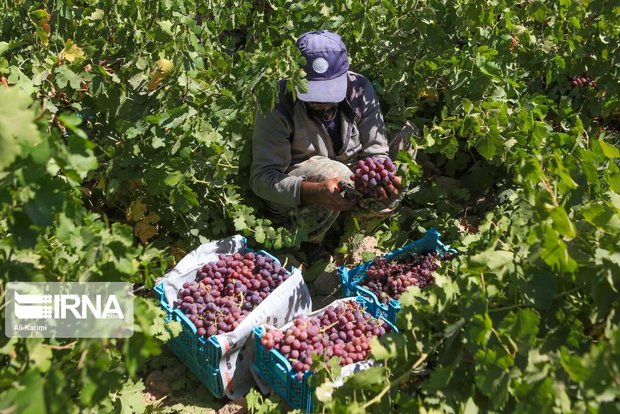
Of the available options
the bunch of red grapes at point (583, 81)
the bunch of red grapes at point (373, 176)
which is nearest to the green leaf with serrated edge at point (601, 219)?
the bunch of red grapes at point (373, 176)

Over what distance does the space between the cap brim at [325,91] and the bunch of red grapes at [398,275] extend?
2.97ft

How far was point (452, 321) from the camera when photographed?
6.95 feet

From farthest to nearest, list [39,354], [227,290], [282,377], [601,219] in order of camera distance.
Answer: [227,290]
[282,377]
[601,219]
[39,354]

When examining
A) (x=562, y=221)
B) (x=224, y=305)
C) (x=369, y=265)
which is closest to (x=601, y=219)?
(x=562, y=221)

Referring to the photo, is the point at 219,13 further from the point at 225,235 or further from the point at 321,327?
the point at 321,327

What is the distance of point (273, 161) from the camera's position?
352 cm

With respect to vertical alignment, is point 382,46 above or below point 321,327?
above

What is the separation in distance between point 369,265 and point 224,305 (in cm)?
86

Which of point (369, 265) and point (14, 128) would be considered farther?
point (369, 265)

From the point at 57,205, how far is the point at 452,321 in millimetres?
1297

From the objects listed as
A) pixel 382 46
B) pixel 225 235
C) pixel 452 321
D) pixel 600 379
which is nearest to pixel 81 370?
pixel 452 321

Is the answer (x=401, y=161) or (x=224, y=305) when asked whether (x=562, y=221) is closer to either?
(x=401, y=161)

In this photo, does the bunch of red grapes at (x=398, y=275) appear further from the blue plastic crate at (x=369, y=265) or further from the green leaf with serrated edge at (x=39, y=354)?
the green leaf with serrated edge at (x=39, y=354)

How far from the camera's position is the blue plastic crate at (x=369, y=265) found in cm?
306
